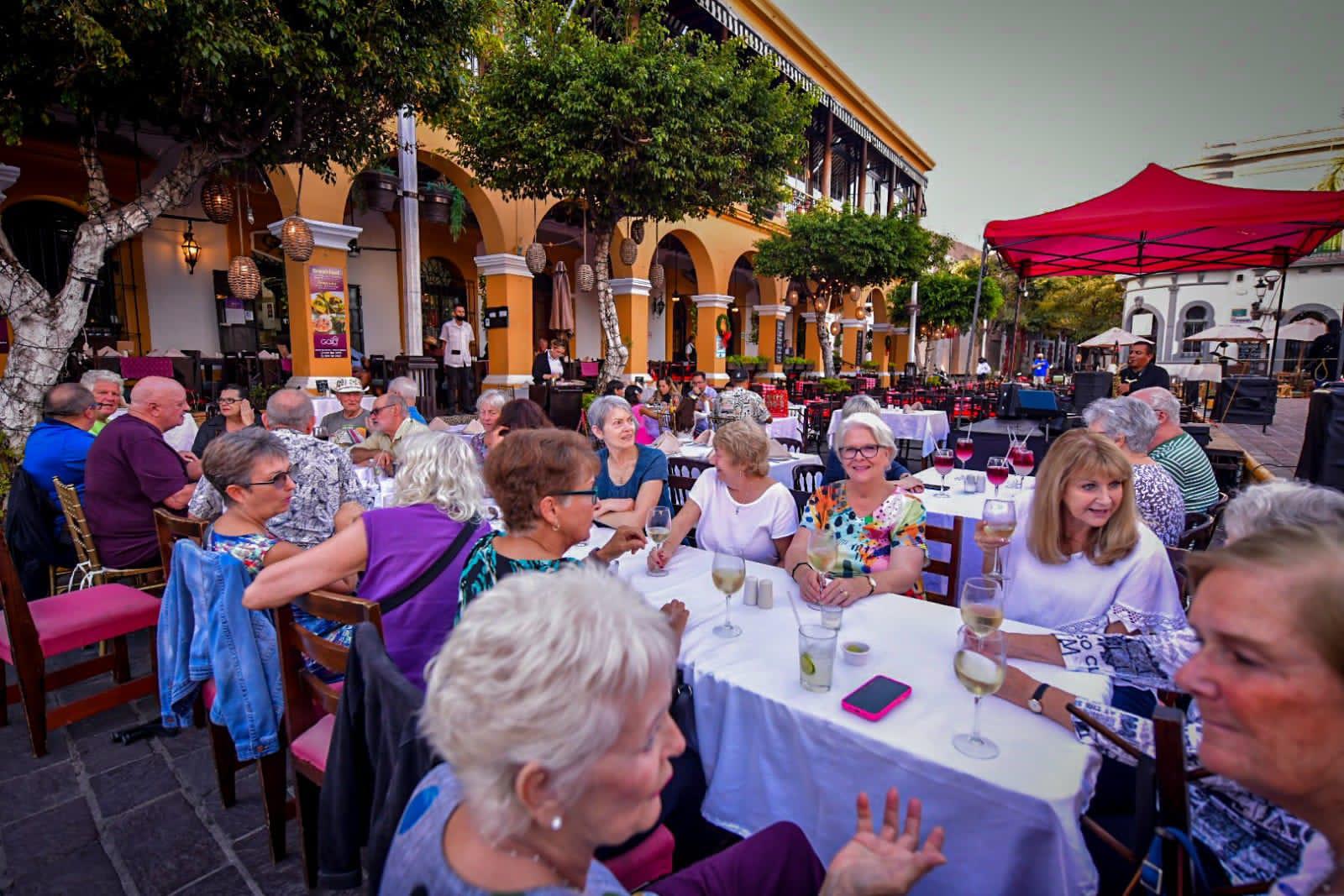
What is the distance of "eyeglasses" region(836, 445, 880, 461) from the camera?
2645mm

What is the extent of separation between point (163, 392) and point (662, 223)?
10.9 metres

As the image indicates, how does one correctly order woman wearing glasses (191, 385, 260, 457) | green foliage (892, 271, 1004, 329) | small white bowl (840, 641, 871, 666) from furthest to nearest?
green foliage (892, 271, 1004, 329), woman wearing glasses (191, 385, 260, 457), small white bowl (840, 641, 871, 666)

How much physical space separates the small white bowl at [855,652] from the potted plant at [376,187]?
8898mm

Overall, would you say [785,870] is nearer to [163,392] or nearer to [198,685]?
[198,685]

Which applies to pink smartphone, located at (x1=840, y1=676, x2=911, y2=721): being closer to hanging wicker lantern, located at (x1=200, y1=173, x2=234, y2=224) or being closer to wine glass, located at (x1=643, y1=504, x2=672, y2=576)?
wine glass, located at (x1=643, y1=504, x2=672, y2=576)

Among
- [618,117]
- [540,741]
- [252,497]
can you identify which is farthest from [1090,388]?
[540,741]

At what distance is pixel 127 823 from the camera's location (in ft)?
7.34

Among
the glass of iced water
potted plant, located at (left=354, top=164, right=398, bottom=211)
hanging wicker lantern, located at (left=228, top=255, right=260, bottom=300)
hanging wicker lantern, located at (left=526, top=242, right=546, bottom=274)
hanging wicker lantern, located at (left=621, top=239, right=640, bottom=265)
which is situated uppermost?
potted plant, located at (left=354, top=164, right=398, bottom=211)

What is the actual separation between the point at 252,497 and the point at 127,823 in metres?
1.22

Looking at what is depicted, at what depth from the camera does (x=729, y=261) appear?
15.8 metres

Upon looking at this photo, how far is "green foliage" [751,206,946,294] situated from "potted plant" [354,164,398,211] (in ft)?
29.1

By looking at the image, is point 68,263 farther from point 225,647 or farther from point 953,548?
point 953,548

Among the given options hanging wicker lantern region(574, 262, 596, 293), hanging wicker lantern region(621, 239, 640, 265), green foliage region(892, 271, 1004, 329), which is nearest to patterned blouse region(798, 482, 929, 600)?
hanging wicker lantern region(574, 262, 596, 293)

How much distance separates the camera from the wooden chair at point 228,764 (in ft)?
6.82
